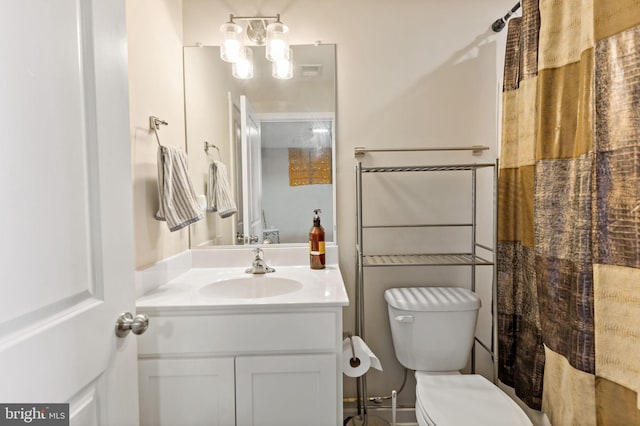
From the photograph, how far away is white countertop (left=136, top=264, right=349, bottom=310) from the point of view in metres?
1.05

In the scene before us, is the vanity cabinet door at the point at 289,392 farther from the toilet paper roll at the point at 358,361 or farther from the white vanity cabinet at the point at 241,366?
the toilet paper roll at the point at 358,361

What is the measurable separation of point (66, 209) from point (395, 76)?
4.95ft

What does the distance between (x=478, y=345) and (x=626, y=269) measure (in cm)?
94

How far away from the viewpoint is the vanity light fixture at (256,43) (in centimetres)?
149

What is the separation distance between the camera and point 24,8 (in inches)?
19.7

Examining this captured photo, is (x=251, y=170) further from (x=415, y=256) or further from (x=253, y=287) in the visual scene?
(x=415, y=256)

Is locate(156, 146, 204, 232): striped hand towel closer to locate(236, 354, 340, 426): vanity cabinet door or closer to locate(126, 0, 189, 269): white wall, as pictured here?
locate(126, 0, 189, 269): white wall

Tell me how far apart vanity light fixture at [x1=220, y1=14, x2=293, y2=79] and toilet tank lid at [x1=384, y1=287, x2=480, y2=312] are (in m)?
1.22

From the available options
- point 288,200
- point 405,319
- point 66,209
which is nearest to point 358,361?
point 405,319

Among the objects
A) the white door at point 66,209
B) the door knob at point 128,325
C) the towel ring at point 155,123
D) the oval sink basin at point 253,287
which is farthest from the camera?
the oval sink basin at point 253,287

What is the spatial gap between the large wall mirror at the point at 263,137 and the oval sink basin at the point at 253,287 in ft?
0.88

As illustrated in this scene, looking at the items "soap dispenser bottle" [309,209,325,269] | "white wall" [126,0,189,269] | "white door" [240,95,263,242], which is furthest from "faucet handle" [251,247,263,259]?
"white wall" [126,0,189,269]

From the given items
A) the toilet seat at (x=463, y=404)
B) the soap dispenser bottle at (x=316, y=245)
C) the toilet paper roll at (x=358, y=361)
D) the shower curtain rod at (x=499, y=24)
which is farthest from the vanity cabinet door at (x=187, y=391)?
the shower curtain rod at (x=499, y=24)

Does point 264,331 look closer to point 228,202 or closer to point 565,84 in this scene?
point 228,202
